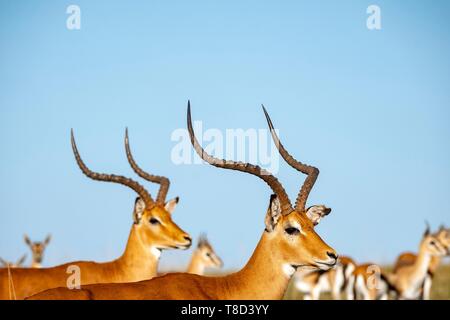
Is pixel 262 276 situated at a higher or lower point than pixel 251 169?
lower

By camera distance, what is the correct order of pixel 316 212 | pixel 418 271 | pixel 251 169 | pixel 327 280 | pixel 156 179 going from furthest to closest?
pixel 327 280 < pixel 418 271 < pixel 156 179 < pixel 316 212 < pixel 251 169

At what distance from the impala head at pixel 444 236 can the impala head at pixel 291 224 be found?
1566 centimetres

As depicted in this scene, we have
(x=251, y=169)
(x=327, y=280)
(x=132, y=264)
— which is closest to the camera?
(x=251, y=169)

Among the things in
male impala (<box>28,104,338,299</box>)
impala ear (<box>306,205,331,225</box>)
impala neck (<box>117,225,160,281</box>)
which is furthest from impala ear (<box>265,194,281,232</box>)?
impala neck (<box>117,225,160,281</box>)

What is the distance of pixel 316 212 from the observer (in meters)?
10.4

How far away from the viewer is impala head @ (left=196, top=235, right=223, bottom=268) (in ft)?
93.3

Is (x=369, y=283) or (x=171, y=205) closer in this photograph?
(x=171, y=205)

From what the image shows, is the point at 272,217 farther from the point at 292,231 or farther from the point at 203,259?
the point at 203,259

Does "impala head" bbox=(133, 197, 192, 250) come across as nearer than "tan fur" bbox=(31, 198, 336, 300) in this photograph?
No

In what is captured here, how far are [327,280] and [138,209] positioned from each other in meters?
9.69

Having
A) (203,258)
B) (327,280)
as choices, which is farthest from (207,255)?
(327,280)

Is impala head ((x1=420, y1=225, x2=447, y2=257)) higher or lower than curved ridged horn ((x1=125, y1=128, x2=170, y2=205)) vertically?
lower

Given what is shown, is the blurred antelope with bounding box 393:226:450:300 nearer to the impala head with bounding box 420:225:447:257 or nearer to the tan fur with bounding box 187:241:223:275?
the impala head with bounding box 420:225:447:257
